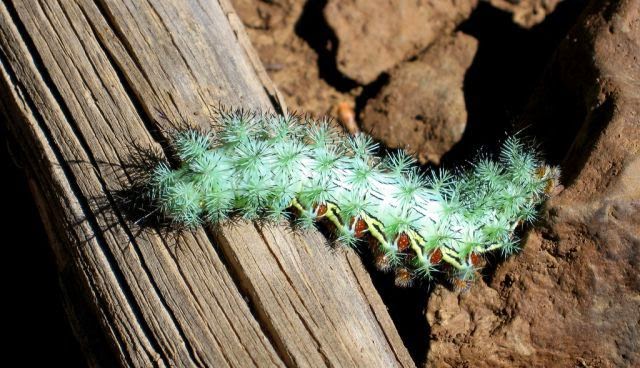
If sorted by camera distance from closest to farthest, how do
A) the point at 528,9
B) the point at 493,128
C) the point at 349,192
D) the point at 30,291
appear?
the point at 349,192 → the point at 493,128 → the point at 30,291 → the point at 528,9

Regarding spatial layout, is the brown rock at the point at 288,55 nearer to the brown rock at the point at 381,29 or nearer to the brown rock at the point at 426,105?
the brown rock at the point at 381,29

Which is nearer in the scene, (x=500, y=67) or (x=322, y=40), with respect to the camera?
(x=500, y=67)

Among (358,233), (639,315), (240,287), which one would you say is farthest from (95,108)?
(639,315)

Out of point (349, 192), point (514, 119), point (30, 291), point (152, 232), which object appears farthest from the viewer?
point (30, 291)

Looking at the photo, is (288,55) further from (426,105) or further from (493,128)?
(493,128)

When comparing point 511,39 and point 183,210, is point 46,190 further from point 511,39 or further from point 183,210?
point 511,39

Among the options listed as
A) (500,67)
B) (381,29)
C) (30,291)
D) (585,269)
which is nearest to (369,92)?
(381,29)
